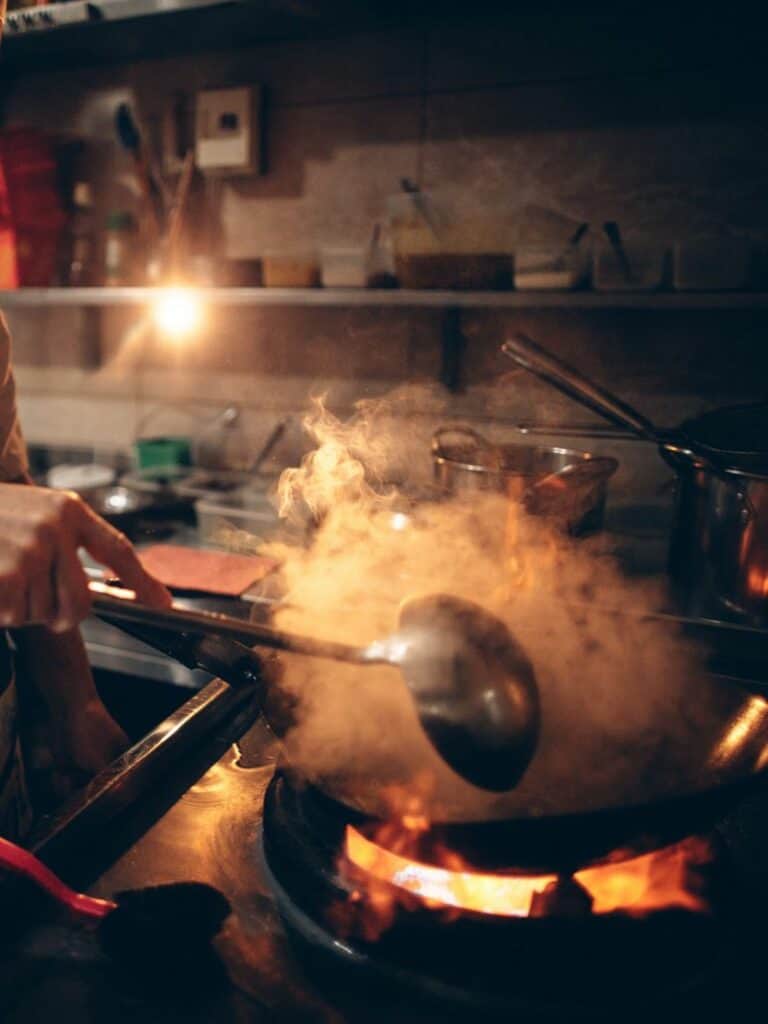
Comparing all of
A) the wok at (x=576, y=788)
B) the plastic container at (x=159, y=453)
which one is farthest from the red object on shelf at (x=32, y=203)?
the wok at (x=576, y=788)

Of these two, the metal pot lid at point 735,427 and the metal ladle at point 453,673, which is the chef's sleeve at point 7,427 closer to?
the metal ladle at point 453,673

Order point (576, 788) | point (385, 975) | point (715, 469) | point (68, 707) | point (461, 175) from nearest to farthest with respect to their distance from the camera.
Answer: point (385, 975), point (576, 788), point (68, 707), point (715, 469), point (461, 175)

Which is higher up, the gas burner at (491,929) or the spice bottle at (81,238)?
the spice bottle at (81,238)

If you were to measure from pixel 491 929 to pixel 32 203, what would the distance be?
8.47 ft

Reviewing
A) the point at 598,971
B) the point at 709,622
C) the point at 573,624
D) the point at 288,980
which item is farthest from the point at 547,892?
the point at 709,622

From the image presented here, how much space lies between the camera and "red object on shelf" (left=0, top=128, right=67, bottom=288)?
2.39 m

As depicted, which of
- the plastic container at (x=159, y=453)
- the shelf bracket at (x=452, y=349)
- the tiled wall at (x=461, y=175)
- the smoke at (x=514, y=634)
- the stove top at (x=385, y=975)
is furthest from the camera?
the plastic container at (x=159, y=453)

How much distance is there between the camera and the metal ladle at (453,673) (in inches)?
29.1

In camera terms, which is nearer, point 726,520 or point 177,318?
point 726,520

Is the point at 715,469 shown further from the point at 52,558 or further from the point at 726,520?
the point at 52,558

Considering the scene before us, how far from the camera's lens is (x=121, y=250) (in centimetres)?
237

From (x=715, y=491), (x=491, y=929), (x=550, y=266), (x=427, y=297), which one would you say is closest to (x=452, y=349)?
(x=427, y=297)

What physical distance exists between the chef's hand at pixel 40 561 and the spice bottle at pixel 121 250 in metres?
1.83

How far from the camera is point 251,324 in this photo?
245 cm
